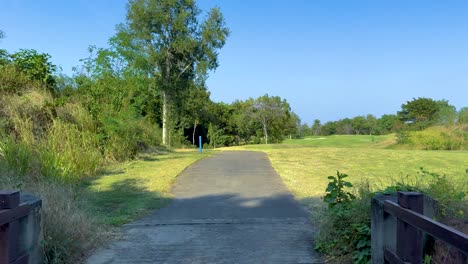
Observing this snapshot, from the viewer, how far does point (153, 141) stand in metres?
24.7

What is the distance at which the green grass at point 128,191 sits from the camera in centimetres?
814

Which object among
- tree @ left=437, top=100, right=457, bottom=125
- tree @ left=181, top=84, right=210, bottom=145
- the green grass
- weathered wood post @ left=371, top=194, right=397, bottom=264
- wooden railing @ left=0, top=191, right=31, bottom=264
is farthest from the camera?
tree @ left=181, top=84, right=210, bottom=145

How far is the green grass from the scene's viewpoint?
8141mm

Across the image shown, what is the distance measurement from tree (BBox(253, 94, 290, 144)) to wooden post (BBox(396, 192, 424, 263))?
48897 mm

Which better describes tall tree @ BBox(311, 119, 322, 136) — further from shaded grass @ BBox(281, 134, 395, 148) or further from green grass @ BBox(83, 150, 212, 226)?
green grass @ BBox(83, 150, 212, 226)

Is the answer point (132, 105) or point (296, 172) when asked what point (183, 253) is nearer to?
point (296, 172)

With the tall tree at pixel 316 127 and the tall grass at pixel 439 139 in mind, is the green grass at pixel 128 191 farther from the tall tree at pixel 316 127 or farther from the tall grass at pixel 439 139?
the tall tree at pixel 316 127

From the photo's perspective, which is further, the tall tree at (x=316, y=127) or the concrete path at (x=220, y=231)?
the tall tree at (x=316, y=127)

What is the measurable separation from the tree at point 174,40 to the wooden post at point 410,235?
96.2ft

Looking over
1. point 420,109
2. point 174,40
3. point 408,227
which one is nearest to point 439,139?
point 174,40

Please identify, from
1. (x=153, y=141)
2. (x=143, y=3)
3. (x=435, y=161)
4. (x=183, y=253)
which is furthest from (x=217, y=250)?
(x=143, y=3)

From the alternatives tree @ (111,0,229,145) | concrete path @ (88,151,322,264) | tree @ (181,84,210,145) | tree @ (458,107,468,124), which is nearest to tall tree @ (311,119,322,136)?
tree @ (181,84,210,145)

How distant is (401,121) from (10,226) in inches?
2558

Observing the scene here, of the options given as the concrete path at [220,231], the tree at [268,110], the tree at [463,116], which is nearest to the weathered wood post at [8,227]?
the concrete path at [220,231]
